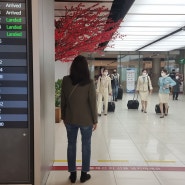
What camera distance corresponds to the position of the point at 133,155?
5469 millimetres

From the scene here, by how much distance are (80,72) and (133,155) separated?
233 cm

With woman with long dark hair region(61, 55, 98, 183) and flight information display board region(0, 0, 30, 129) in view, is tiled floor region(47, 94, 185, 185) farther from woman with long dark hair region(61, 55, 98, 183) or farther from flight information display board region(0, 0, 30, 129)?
flight information display board region(0, 0, 30, 129)

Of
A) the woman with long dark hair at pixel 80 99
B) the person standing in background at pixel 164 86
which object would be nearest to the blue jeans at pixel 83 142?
the woman with long dark hair at pixel 80 99

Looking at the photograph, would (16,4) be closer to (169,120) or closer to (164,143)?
(164,143)

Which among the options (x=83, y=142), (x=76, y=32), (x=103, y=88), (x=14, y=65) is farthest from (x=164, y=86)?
(x=14, y=65)

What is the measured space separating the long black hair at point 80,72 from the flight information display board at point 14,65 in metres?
0.70

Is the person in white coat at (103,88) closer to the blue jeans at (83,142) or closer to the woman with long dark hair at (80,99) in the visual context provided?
the blue jeans at (83,142)

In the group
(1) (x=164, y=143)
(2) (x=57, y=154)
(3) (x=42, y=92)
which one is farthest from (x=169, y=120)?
(3) (x=42, y=92)

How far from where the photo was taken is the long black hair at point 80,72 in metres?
3.80

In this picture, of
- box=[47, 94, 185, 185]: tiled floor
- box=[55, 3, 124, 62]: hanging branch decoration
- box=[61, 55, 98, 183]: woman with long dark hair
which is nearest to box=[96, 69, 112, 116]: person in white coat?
box=[47, 94, 185, 185]: tiled floor

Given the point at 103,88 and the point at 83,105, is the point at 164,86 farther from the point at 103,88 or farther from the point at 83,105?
the point at 83,105

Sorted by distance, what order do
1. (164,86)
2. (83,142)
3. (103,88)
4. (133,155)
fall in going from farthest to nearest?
1. (103,88)
2. (164,86)
3. (133,155)
4. (83,142)

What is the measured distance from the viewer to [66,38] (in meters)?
4.73

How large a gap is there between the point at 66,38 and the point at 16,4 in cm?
156
